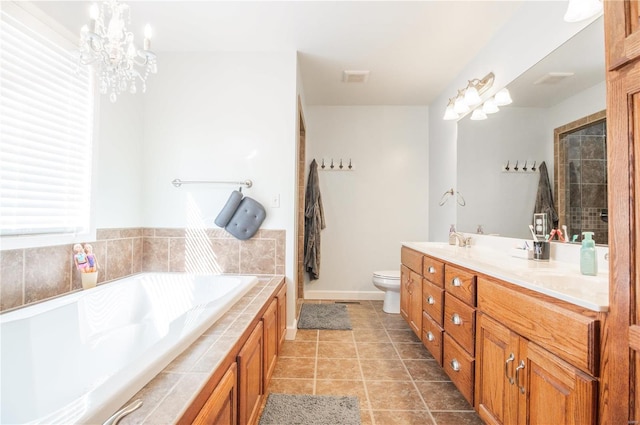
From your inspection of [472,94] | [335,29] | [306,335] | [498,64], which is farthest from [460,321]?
[335,29]

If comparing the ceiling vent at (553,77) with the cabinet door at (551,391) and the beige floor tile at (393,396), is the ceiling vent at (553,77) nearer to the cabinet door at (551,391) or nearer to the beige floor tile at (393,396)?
the cabinet door at (551,391)

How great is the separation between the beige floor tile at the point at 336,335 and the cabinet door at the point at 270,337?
67 cm

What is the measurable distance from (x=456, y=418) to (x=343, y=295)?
87.1 inches

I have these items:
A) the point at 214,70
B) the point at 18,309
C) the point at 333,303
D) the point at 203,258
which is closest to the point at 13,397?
the point at 18,309

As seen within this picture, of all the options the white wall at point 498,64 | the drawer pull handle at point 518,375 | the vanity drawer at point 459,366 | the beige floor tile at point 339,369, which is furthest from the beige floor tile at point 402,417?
the white wall at point 498,64

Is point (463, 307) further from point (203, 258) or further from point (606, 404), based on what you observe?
point (203, 258)

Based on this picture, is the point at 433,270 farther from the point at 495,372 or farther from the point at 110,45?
the point at 110,45

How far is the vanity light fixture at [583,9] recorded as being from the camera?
1376 millimetres

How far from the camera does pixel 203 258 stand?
251 centimetres

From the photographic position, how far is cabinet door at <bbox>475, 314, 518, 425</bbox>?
119 centimetres

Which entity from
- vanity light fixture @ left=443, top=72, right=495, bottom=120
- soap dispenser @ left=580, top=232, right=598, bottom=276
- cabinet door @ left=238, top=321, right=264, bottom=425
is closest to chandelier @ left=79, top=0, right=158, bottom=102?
cabinet door @ left=238, top=321, right=264, bottom=425

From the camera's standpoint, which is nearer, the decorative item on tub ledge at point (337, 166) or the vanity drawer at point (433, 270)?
the vanity drawer at point (433, 270)

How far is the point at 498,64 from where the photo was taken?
2271mm

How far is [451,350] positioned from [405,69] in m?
2.44
